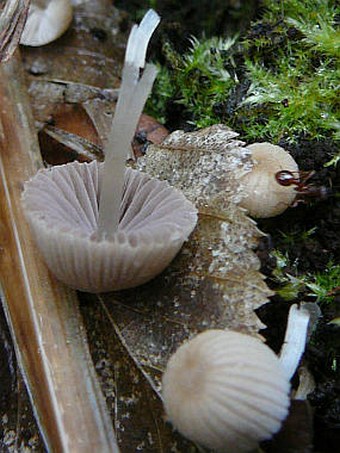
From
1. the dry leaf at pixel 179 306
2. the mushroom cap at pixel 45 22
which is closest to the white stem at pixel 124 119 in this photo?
the dry leaf at pixel 179 306

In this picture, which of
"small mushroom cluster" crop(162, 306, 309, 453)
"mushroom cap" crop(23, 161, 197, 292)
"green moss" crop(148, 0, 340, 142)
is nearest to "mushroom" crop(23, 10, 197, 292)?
"mushroom cap" crop(23, 161, 197, 292)

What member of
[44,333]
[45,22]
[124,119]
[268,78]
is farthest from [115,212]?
[45,22]

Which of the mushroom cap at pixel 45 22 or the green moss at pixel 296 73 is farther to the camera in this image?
the mushroom cap at pixel 45 22

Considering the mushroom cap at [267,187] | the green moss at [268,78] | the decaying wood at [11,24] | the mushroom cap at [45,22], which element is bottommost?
the mushroom cap at [267,187]

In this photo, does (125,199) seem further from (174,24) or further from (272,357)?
(174,24)

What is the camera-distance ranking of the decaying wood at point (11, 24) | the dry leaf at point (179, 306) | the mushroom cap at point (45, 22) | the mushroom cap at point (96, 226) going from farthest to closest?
the mushroom cap at point (45, 22) → the decaying wood at point (11, 24) → the dry leaf at point (179, 306) → the mushroom cap at point (96, 226)

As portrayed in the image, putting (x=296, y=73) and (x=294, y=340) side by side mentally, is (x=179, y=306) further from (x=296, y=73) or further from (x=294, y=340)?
(x=296, y=73)

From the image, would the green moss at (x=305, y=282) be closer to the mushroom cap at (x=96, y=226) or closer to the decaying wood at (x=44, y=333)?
the mushroom cap at (x=96, y=226)

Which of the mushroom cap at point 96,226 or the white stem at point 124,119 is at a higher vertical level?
the white stem at point 124,119
